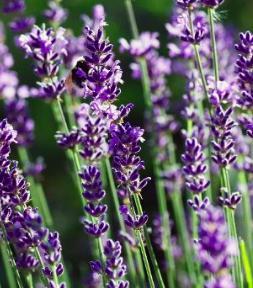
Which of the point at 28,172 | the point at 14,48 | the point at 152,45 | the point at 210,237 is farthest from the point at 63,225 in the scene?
the point at 210,237

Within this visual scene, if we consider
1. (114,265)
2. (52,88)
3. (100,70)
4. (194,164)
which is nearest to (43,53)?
(52,88)

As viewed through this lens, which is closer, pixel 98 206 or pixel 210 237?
pixel 210 237

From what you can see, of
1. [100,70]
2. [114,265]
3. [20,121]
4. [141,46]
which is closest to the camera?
[114,265]

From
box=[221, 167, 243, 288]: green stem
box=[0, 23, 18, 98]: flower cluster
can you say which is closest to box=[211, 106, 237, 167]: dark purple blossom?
box=[221, 167, 243, 288]: green stem

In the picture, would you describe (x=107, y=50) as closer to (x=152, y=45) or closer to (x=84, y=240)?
(x=152, y=45)

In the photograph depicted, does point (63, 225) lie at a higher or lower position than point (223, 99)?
lower

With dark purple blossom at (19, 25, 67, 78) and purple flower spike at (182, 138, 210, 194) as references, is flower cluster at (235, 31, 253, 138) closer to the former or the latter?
purple flower spike at (182, 138, 210, 194)

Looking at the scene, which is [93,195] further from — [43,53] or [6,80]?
[6,80]

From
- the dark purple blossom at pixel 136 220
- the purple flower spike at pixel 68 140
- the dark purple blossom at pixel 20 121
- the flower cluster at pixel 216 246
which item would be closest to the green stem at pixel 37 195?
the dark purple blossom at pixel 20 121
